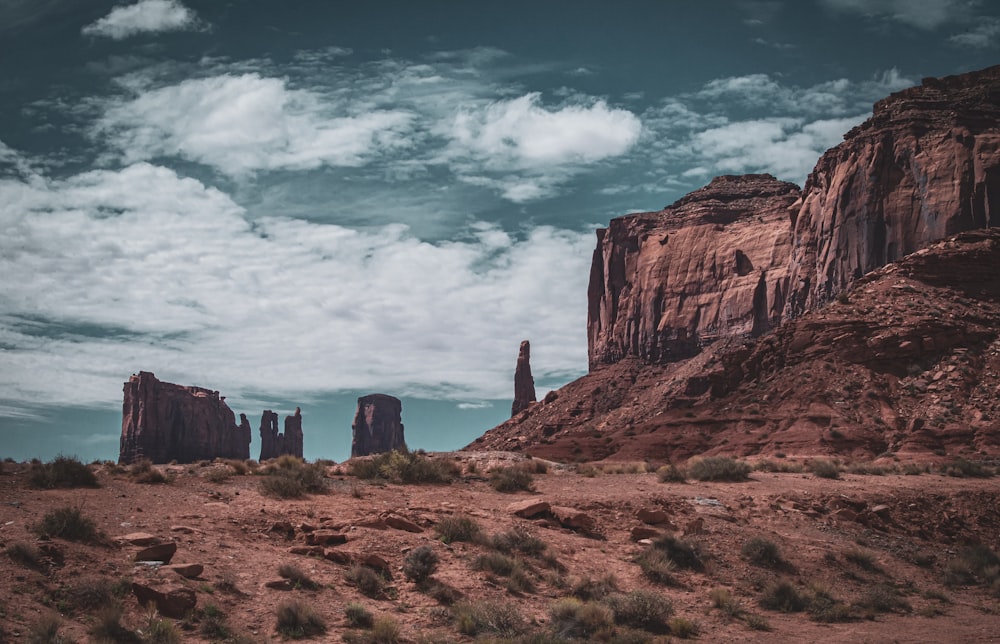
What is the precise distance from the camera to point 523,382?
130125mm

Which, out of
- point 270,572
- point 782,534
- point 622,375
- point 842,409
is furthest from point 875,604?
point 622,375

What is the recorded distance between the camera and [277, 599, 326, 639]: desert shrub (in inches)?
522

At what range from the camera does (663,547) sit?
1903 centimetres

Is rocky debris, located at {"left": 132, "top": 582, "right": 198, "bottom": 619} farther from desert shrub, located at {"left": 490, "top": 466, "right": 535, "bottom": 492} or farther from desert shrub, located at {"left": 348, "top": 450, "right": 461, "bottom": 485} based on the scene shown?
desert shrub, located at {"left": 490, "top": 466, "right": 535, "bottom": 492}

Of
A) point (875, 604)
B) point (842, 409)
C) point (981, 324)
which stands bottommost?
point (875, 604)

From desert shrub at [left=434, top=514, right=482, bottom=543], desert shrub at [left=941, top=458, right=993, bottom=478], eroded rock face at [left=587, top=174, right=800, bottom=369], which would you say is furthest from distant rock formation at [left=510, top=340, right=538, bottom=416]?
desert shrub at [left=434, top=514, right=482, bottom=543]

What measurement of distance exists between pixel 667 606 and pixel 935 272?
55.7 metres

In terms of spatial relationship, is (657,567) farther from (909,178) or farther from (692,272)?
(692,272)

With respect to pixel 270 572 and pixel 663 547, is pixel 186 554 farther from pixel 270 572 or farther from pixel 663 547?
pixel 663 547

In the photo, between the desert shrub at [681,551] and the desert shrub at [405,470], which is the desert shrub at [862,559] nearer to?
the desert shrub at [681,551]

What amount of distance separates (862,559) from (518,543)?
942cm

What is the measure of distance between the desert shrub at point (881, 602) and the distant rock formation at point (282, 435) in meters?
181

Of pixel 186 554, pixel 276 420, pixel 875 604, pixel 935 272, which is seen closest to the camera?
pixel 186 554

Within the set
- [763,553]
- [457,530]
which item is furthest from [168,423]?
[763,553]
